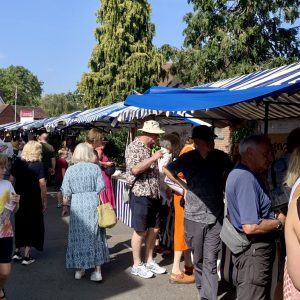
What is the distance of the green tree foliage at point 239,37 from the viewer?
18172 mm

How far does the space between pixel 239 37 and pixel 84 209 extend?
48.8 feet

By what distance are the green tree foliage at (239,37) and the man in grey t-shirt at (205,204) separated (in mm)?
14114

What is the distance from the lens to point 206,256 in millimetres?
4105

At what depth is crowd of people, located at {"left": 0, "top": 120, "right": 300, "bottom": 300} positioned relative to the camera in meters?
3.24

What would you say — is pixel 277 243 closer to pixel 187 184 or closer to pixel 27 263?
pixel 187 184

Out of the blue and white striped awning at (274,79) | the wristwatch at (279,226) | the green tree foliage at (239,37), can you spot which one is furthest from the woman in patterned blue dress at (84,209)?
the green tree foliage at (239,37)

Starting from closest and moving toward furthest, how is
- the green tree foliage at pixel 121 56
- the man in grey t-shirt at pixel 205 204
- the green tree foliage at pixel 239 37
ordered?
1. the man in grey t-shirt at pixel 205 204
2. the green tree foliage at pixel 239 37
3. the green tree foliage at pixel 121 56

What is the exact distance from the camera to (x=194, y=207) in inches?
165

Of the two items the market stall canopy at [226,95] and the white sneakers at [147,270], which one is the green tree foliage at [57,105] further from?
the market stall canopy at [226,95]

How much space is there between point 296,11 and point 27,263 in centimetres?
1666

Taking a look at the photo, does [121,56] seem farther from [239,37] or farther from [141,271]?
[141,271]

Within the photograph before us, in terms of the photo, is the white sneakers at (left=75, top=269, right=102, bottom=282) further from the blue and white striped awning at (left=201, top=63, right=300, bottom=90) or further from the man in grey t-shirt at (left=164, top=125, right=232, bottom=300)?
the blue and white striped awning at (left=201, top=63, right=300, bottom=90)

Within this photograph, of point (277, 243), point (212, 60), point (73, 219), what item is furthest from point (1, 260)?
point (212, 60)

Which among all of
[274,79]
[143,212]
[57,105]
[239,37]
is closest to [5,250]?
[143,212]
